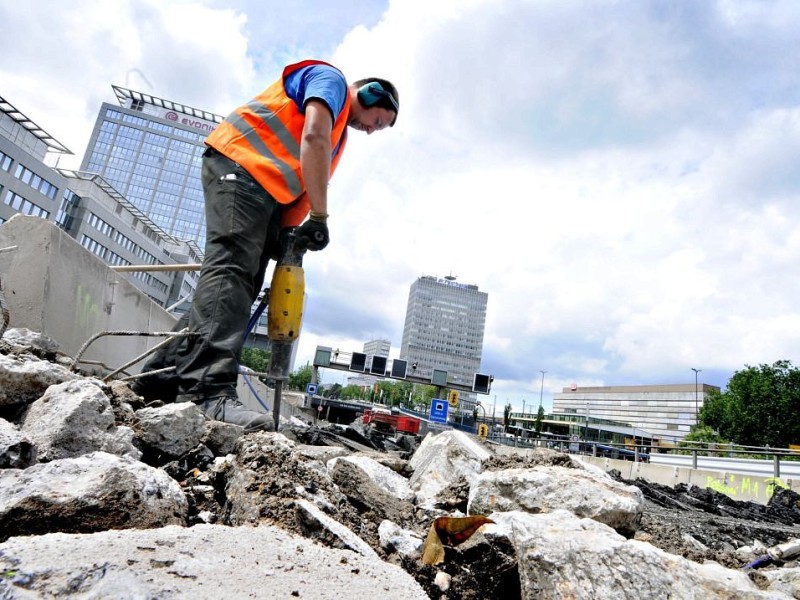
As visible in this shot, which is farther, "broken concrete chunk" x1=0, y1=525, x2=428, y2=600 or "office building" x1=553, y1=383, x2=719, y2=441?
"office building" x1=553, y1=383, x2=719, y2=441

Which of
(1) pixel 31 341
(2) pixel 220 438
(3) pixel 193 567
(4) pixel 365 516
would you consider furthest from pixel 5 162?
(3) pixel 193 567

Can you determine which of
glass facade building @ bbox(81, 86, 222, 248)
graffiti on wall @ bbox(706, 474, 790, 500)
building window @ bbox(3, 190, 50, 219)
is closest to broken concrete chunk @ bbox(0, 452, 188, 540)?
graffiti on wall @ bbox(706, 474, 790, 500)

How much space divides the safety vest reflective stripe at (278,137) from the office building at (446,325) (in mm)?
143385

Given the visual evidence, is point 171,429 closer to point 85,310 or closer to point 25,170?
point 85,310

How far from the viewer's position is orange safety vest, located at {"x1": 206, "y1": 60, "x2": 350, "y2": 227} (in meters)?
2.83

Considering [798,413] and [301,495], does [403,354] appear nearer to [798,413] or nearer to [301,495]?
[798,413]

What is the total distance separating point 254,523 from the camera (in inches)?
50.2

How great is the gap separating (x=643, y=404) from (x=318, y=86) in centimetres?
14488

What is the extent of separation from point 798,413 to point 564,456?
50.2m

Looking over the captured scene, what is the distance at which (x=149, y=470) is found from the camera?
132 centimetres

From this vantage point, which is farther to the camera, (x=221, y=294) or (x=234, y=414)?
(x=221, y=294)

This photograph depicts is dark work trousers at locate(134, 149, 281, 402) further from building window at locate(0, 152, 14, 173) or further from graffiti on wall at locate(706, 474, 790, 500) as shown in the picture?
building window at locate(0, 152, 14, 173)

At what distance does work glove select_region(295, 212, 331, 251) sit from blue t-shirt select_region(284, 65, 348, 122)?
1.83ft

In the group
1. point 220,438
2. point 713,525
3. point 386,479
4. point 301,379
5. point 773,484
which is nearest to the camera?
point 220,438
